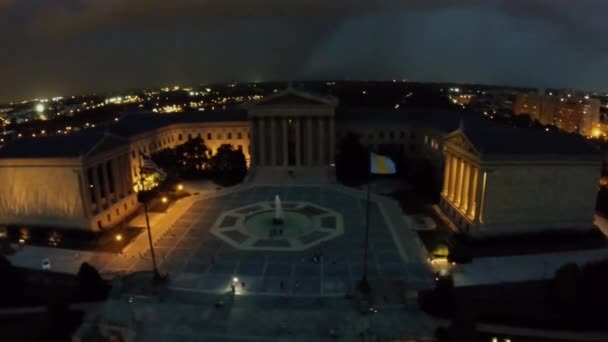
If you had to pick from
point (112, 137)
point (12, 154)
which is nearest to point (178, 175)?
point (112, 137)

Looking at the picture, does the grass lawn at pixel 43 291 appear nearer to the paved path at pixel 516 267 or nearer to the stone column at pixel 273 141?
the paved path at pixel 516 267

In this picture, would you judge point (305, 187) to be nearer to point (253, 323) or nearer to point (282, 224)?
point (282, 224)

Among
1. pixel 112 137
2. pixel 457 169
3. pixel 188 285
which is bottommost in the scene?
pixel 188 285

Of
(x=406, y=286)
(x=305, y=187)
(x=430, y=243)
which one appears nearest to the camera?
(x=406, y=286)

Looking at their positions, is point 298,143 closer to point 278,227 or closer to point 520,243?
point 278,227

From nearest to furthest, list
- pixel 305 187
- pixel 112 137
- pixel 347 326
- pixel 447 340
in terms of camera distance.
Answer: pixel 447 340, pixel 347 326, pixel 112 137, pixel 305 187
